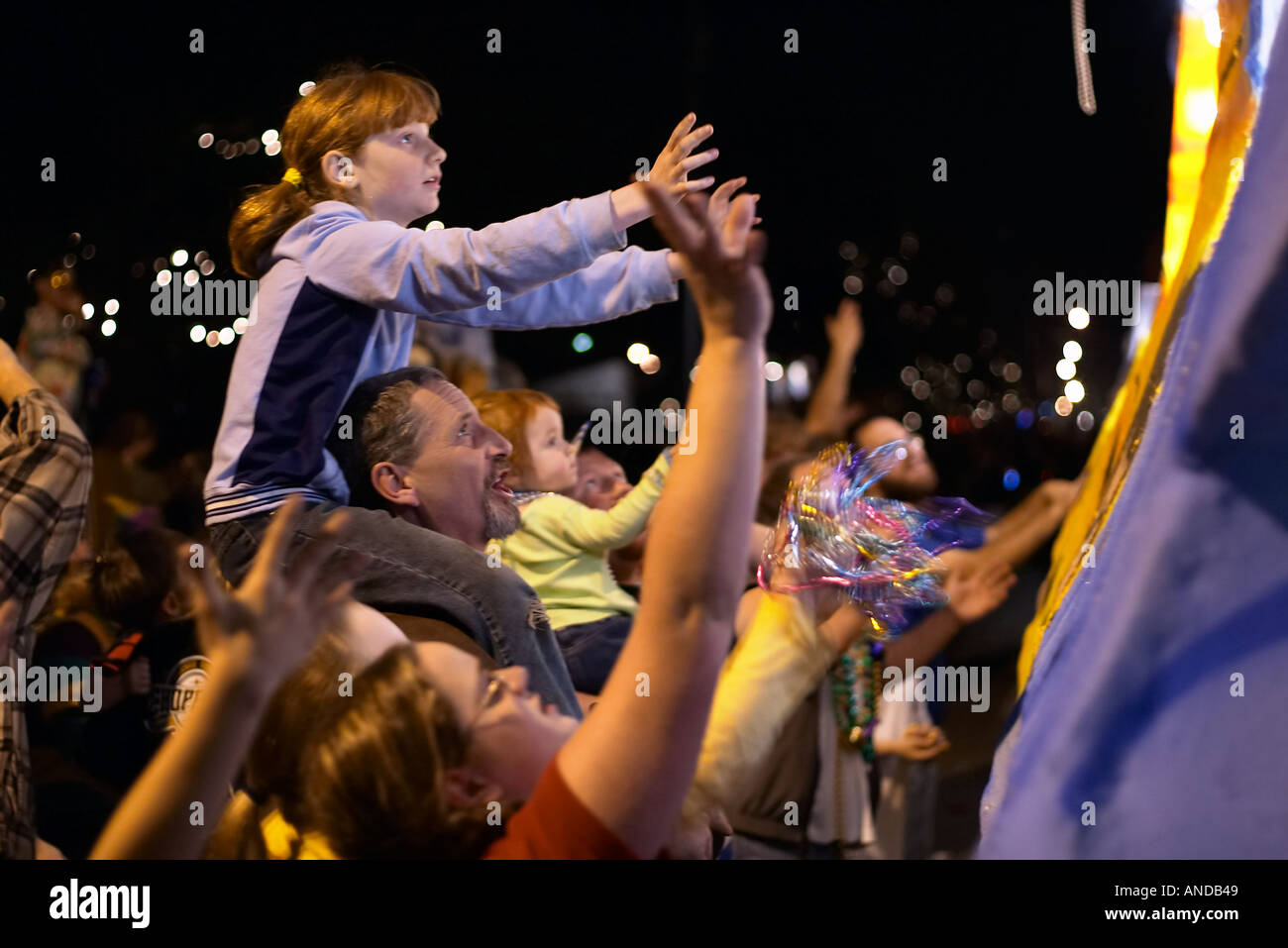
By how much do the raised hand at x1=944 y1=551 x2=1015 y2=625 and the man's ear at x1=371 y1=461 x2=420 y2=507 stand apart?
3.43ft

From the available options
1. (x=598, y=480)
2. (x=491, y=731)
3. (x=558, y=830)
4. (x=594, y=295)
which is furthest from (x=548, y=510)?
(x=558, y=830)

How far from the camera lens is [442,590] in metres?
1.76

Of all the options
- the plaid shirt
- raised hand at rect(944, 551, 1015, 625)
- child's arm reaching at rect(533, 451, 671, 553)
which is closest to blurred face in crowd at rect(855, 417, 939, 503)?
raised hand at rect(944, 551, 1015, 625)

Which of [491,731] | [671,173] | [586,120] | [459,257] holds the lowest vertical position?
[491,731]

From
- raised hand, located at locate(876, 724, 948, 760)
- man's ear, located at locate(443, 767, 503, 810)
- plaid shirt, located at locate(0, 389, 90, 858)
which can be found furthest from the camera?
raised hand, located at locate(876, 724, 948, 760)

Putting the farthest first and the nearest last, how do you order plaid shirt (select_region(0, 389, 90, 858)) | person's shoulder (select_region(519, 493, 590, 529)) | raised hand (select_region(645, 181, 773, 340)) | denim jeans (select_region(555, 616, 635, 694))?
person's shoulder (select_region(519, 493, 590, 529))
denim jeans (select_region(555, 616, 635, 694))
plaid shirt (select_region(0, 389, 90, 858))
raised hand (select_region(645, 181, 773, 340))

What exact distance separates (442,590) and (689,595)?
69cm

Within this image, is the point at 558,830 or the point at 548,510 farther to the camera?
the point at 548,510

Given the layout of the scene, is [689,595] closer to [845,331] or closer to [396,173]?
[396,173]

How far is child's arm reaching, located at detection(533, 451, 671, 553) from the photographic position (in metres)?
2.58

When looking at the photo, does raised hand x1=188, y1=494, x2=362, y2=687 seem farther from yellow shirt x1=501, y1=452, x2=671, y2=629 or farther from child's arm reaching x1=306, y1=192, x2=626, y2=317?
yellow shirt x1=501, y1=452, x2=671, y2=629

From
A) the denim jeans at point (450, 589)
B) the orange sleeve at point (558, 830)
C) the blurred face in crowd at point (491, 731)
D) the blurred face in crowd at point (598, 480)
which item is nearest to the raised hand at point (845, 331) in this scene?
the blurred face in crowd at point (598, 480)

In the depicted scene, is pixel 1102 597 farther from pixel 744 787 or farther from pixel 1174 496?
pixel 744 787
